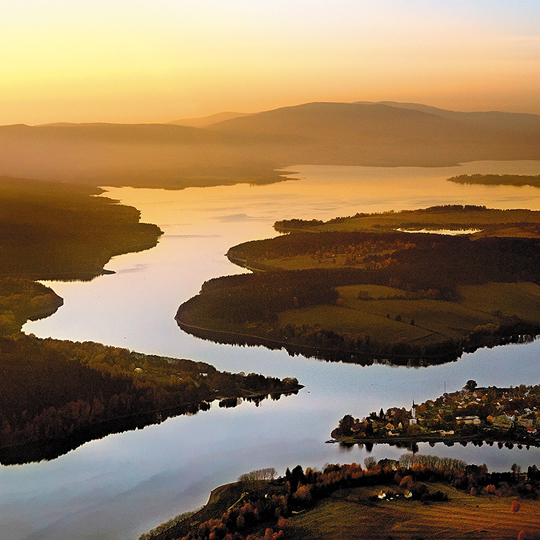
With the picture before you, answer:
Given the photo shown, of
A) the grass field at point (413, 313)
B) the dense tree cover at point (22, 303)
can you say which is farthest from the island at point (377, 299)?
the dense tree cover at point (22, 303)

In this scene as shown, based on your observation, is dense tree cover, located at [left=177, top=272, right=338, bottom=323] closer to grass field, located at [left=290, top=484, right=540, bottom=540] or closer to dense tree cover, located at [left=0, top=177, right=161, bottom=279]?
dense tree cover, located at [left=0, top=177, right=161, bottom=279]

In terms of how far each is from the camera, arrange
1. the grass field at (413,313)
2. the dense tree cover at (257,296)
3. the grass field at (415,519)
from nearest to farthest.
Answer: the grass field at (415,519), the grass field at (413,313), the dense tree cover at (257,296)

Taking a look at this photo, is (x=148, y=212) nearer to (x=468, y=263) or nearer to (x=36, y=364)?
(x=468, y=263)

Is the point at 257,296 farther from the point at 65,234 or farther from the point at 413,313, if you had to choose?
the point at 65,234

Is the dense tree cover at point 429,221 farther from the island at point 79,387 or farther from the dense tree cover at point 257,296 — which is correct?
the island at point 79,387

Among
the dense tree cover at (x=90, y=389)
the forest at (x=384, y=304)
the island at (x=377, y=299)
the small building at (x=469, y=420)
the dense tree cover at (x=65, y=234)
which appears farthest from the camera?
the dense tree cover at (x=65, y=234)

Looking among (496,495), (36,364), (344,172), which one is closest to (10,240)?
(36,364)
